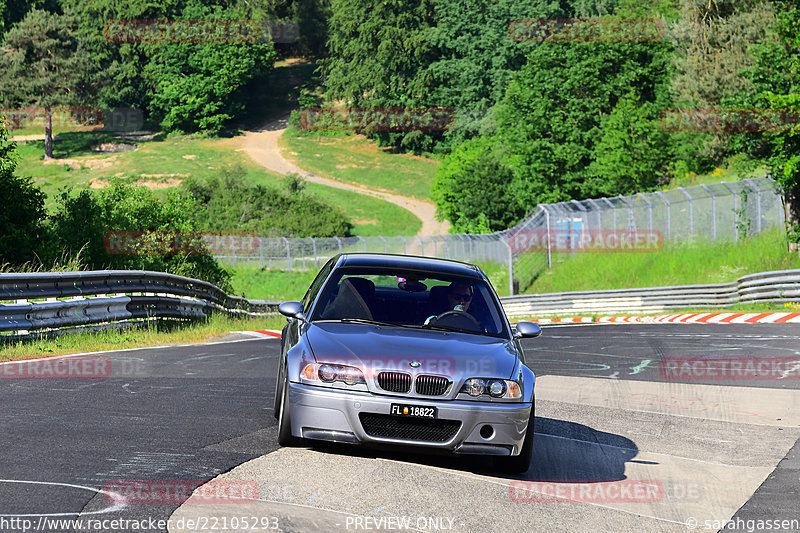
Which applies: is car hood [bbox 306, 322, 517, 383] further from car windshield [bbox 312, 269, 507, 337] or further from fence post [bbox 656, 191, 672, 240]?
fence post [bbox 656, 191, 672, 240]

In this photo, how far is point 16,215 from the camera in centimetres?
2139

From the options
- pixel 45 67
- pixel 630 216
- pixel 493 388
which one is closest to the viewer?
pixel 493 388

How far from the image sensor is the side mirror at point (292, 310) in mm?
8523

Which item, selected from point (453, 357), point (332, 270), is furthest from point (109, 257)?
point (453, 357)

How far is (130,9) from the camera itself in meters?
138

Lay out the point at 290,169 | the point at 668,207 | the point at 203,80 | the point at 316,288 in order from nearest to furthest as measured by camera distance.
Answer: the point at 316,288 → the point at 668,207 → the point at 290,169 → the point at 203,80

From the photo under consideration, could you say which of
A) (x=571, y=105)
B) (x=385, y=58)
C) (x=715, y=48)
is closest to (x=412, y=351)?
(x=715, y=48)

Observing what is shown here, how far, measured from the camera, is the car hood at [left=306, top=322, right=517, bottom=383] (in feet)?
23.7

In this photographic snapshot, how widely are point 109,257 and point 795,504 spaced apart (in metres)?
20.5

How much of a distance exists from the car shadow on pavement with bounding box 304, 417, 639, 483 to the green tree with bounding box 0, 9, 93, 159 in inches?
4516

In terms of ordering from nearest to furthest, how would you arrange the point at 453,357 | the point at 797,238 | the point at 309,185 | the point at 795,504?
the point at 795,504 < the point at 453,357 < the point at 797,238 < the point at 309,185

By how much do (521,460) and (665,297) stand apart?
27.6 metres

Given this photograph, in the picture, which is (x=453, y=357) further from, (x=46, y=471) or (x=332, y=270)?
(x=46, y=471)

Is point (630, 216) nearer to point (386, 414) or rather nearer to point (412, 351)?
point (412, 351)
